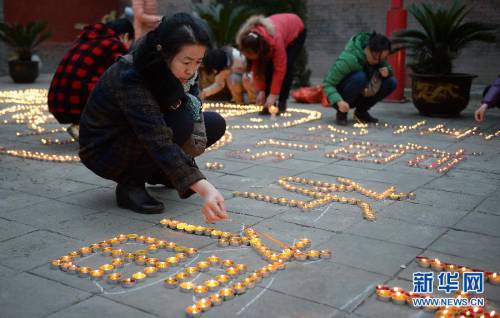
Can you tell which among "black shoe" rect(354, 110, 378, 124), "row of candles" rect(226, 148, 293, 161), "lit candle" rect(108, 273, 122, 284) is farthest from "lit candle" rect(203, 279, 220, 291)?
"black shoe" rect(354, 110, 378, 124)

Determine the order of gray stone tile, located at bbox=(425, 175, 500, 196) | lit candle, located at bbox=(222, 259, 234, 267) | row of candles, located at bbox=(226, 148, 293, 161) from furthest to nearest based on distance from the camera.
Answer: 1. row of candles, located at bbox=(226, 148, 293, 161)
2. gray stone tile, located at bbox=(425, 175, 500, 196)
3. lit candle, located at bbox=(222, 259, 234, 267)

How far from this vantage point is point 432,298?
6.75ft

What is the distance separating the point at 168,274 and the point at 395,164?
2578mm

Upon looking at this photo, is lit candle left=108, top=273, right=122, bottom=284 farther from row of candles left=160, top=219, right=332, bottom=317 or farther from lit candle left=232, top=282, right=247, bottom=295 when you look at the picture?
lit candle left=232, top=282, right=247, bottom=295

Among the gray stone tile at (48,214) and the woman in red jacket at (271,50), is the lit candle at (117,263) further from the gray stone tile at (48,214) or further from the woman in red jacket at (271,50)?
the woman in red jacket at (271,50)

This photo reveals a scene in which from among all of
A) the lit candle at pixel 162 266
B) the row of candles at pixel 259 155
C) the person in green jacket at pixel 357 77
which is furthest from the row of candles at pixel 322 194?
the person in green jacket at pixel 357 77

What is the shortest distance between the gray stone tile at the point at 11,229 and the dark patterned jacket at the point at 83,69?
1.97 meters

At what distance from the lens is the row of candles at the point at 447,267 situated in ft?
7.38

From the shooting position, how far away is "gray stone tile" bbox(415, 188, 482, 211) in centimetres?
331

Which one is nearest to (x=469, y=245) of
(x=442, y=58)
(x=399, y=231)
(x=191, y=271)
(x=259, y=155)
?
(x=399, y=231)

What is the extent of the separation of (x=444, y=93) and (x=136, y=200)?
5085 millimetres

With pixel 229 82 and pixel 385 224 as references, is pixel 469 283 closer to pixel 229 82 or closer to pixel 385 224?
pixel 385 224

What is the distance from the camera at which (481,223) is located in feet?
9.80

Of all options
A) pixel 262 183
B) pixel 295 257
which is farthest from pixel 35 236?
pixel 262 183
